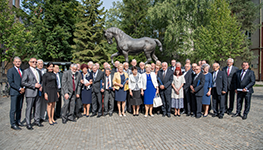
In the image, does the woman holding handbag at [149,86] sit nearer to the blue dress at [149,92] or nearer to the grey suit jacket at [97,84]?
the blue dress at [149,92]

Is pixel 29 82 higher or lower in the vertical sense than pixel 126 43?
lower

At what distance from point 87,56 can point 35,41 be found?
7.20 m

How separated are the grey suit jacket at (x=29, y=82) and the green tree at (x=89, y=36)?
2035 cm

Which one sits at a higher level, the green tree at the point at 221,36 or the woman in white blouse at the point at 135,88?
the green tree at the point at 221,36

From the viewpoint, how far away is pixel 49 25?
80.1 ft

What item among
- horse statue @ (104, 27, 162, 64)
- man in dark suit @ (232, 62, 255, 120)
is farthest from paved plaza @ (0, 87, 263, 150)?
horse statue @ (104, 27, 162, 64)

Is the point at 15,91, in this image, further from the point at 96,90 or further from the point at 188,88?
the point at 188,88

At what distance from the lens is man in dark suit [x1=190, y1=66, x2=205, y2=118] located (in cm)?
687

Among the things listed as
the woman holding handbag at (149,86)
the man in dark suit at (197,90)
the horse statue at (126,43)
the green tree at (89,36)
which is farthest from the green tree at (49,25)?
the man in dark suit at (197,90)

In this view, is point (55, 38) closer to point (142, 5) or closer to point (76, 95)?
point (142, 5)

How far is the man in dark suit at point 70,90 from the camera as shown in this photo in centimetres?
628

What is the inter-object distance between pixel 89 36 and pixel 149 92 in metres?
22.1

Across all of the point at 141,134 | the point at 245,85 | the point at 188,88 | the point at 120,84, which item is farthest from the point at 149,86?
the point at 245,85

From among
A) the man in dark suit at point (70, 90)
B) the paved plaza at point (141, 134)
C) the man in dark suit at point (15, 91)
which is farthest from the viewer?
the man in dark suit at point (70, 90)
